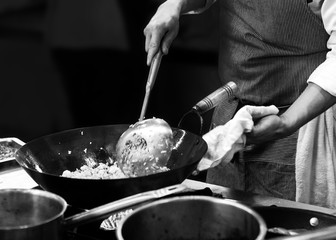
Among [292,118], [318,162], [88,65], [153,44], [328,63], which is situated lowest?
[318,162]

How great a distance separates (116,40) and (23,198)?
6.69ft

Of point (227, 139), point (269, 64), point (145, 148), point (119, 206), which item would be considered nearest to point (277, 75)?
point (269, 64)

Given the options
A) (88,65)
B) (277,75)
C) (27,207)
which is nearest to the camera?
(27,207)

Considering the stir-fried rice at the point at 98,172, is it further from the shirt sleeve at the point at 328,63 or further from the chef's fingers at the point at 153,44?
the shirt sleeve at the point at 328,63

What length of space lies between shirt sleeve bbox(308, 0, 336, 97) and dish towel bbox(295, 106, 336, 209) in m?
0.27

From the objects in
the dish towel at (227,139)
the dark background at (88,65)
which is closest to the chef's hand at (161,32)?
the dish towel at (227,139)

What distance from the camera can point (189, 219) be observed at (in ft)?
2.37

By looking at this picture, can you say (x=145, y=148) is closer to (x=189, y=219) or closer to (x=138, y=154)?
(x=138, y=154)

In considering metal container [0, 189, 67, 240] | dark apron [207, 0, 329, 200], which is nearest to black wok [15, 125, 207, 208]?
metal container [0, 189, 67, 240]

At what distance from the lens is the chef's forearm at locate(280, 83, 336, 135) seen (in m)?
1.43

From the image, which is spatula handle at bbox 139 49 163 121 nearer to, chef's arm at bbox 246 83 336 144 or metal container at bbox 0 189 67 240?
chef's arm at bbox 246 83 336 144

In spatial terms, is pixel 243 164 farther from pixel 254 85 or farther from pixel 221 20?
pixel 221 20

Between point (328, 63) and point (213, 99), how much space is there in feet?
1.13

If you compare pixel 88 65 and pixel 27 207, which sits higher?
pixel 27 207
